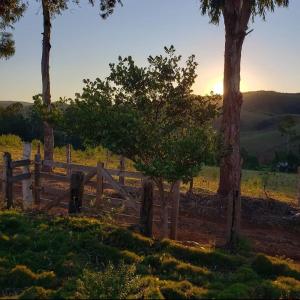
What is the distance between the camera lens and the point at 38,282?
8.16 meters

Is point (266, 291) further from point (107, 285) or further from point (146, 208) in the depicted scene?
point (146, 208)

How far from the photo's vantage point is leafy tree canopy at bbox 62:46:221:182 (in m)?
10.9

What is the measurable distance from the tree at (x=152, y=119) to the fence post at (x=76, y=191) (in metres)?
1.58

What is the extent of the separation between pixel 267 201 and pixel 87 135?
9.96 m

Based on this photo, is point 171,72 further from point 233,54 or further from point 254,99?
point 254,99

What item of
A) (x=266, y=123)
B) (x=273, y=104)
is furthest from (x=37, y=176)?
(x=273, y=104)

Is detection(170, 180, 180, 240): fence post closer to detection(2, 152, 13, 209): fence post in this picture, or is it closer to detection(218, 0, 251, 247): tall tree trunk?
detection(218, 0, 251, 247): tall tree trunk

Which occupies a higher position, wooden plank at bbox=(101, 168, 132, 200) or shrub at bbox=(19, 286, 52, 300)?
wooden plank at bbox=(101, 168, 132, 200)

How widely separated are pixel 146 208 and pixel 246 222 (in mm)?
7095

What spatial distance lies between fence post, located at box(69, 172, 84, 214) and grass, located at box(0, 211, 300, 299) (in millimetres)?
1087

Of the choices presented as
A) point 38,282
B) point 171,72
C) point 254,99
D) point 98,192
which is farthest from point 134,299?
point 254,99

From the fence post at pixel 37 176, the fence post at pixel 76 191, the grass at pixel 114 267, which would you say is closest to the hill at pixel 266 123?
the fence post at pixel 37 176

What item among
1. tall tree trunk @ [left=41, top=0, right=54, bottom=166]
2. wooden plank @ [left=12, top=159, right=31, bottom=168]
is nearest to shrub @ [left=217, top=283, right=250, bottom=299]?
wooden plank @ [left=12, top=159, right=31, bottom=168]

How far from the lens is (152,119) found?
464 inches
